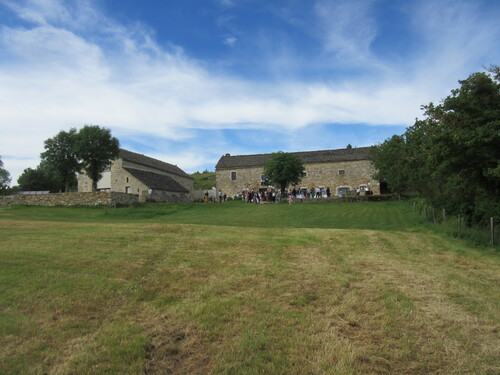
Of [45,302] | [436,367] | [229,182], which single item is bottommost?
[436,367]

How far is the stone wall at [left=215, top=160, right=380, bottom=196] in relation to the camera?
145 feet

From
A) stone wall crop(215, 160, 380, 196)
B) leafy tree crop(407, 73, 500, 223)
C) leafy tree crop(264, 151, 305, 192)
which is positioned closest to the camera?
leafy tree crop(407, 73, 500, 223)

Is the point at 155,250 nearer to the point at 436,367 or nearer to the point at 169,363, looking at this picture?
the point at 169,363

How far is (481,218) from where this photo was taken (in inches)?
507

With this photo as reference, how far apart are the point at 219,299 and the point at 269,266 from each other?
7.28 feet

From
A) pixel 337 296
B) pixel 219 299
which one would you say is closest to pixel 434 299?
pixel 337 296

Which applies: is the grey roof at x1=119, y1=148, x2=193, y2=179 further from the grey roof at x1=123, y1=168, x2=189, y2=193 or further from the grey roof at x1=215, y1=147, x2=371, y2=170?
the grey roof at x1=215, y1=147, x2=371, y2=170

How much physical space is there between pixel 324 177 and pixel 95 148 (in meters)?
28.8

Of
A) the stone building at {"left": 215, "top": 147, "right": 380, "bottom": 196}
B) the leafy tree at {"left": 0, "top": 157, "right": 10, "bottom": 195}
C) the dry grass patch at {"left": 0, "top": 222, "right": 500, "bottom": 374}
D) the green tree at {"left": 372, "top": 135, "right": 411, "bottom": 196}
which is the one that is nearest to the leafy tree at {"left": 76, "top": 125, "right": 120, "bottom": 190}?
the stone building at {"left": 215, "top": 147, "right": 380, "bottom": 196}

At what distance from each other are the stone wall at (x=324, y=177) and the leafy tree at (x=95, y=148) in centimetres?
2066

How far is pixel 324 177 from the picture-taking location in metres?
46.0

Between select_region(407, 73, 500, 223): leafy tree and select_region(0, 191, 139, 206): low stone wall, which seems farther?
select_region(0, 191, 139, 206): low stone wall

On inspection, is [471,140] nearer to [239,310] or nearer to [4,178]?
[239,310]

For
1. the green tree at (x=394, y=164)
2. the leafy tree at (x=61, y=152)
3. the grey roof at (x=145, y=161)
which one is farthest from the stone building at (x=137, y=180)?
the green tree at (x=394, y=164)
